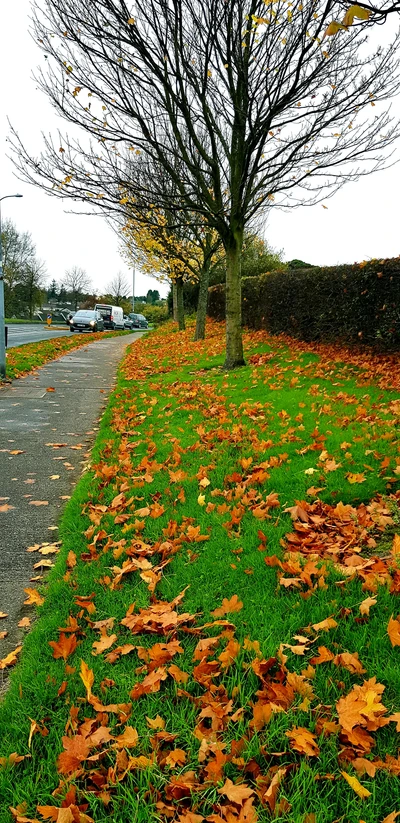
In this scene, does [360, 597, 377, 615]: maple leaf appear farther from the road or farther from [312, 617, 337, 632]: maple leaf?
the road

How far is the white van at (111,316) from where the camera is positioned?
159ft

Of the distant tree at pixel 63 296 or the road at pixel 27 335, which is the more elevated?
the distant tree at pixel 63 296

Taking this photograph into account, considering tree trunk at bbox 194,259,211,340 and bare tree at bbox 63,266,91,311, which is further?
bare tree at bbox 63,266,91,311

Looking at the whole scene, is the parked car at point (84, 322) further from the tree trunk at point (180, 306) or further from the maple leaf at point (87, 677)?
the maple leaf at point (87, 677)

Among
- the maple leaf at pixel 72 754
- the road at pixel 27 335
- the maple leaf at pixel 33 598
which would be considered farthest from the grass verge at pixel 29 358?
the maple leaf at pixel 72 754

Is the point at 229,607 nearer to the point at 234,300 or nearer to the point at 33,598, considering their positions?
the point at 33,598

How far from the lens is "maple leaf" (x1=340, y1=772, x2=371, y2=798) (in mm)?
1615

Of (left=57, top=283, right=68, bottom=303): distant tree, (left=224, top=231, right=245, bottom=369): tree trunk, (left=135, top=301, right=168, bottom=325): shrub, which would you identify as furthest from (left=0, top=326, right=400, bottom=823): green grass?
(left=57, top=283, right=68, bottom=303): distant tree

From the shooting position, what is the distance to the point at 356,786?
164cm

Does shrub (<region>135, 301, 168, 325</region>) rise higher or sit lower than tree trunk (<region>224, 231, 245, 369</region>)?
higher

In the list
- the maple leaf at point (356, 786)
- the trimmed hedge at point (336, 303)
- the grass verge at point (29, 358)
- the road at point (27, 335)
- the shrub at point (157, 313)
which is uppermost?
the shrub at point (157, 313)

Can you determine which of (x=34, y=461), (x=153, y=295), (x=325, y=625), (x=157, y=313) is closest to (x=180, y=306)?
(x=34, y=461)

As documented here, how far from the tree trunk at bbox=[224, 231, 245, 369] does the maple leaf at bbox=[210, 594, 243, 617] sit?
8474 mm

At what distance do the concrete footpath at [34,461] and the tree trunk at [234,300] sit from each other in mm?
2877
